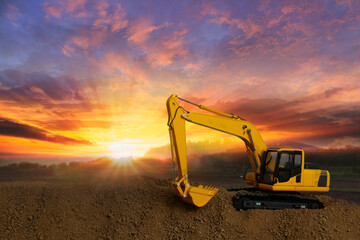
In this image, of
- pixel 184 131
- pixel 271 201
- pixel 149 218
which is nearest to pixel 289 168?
pixel 271 201

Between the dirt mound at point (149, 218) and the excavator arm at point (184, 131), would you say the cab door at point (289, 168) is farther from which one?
the excavator arm at point (184, 131)

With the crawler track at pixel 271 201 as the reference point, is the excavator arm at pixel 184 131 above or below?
above

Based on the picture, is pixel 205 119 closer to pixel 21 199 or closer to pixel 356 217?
pixel 356 217

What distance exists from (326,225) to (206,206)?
5.16 metres

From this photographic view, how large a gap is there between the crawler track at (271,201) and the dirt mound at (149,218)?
415 millimetres

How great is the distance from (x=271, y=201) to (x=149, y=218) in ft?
18.9

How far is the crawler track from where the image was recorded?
11938 millimetres

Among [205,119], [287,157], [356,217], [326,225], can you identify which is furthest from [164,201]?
[356,217]

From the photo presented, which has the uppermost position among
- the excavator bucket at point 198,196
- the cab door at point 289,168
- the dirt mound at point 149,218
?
the cab door at point 289,168

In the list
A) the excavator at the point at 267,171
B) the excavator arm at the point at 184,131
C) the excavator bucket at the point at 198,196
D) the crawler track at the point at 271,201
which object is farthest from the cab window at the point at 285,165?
the excavator bucket at the point at 198,196

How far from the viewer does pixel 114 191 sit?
43.7 ft

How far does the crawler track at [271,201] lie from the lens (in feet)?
39.2

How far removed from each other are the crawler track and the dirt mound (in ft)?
1.36

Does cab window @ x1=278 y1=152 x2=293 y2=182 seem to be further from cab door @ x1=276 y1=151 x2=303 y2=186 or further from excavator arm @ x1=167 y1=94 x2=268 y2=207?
excavator arm @ x1=167 y1=94 x2=268 y2=207
